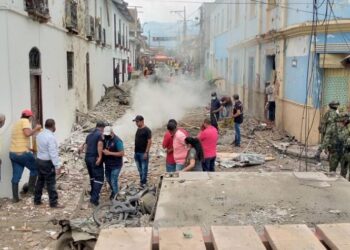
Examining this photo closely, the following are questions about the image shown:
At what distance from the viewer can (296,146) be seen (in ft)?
42.2

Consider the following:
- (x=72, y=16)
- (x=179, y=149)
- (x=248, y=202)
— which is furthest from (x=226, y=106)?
(x=248, y=202)

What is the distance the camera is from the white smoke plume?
16266 mm

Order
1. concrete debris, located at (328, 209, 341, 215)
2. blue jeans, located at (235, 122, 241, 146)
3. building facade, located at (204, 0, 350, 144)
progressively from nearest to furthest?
concrete debris, located at (328, 209, 341, 215) < building facade, located at (204, 0, 350, 144) < blue jeans, located at (235, 122, 241, 146)

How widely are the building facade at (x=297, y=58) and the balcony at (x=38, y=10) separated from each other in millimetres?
6409

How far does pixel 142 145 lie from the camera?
8.93 m

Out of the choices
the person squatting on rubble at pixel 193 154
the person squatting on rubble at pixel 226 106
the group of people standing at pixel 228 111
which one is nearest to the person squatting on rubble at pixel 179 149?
the person squatting on rubble at pixel 193 154

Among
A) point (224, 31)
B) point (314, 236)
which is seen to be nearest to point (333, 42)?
point (314, 236)

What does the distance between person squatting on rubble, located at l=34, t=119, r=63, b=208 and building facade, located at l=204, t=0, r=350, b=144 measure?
6935 millimetres

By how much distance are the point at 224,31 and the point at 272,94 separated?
14981 millimetres

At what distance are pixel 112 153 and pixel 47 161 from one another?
3.73 ft

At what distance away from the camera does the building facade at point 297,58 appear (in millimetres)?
12109

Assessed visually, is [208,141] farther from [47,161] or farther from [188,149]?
[47,161]

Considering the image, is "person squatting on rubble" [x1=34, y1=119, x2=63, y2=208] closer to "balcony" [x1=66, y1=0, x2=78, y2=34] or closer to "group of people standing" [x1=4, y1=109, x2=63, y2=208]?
"group of people standing" [x1=4, y1=109, x2=63, y2=208]

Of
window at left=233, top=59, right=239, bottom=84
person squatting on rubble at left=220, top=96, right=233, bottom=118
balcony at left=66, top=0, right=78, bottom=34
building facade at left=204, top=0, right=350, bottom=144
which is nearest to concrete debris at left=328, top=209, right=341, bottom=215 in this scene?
building facade at left=204, top=0, right=350, bottom=144
